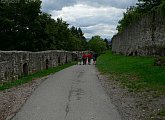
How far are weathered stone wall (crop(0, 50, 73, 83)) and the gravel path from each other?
15.1 ft

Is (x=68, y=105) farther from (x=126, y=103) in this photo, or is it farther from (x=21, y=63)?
(x=21, y=63)

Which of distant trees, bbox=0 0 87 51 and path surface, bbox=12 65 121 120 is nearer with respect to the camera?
path surface, bbox=12 65 121 120

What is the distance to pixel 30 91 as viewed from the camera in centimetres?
1484

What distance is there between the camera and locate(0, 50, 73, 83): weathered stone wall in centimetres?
1934

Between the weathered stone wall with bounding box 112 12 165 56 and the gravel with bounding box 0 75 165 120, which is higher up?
the weathered stone wall with bounding box 112 12 165 56

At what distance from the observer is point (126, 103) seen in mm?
11594

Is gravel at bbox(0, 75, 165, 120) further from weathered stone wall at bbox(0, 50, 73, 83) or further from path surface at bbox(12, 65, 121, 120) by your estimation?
weathered stone wall at bbox(0, 50, 73, 83)

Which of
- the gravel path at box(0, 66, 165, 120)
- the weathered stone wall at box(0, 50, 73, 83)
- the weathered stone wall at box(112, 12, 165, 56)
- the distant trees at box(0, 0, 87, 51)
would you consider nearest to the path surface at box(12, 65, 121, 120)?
the gravel path at box(0, 66, 165, 120)

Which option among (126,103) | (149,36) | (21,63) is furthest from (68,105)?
(149,36)

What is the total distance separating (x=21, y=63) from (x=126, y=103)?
12.5 m

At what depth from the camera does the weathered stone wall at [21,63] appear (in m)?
19.3

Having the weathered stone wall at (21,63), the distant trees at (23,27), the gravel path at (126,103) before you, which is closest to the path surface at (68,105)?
the gravel path at (126,103)

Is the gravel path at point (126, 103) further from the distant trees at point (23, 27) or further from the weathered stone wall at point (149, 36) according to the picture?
the distant trees at point (23, 27)

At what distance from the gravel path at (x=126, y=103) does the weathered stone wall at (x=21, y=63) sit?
4616mm
